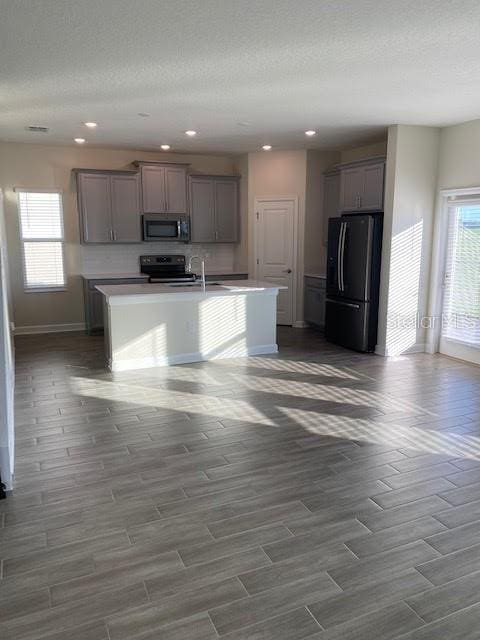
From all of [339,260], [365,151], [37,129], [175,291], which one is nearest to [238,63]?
[175,291]

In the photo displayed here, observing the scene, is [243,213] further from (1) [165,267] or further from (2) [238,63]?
(2) [238,63]

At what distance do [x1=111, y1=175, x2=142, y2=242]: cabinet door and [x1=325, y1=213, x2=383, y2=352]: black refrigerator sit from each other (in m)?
3.07

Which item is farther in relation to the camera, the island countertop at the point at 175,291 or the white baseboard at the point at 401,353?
the white baseboard at the point at 401,353

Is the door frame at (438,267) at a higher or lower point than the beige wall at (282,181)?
lower

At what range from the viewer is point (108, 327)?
18.5 feet

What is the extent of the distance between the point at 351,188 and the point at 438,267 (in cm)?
163

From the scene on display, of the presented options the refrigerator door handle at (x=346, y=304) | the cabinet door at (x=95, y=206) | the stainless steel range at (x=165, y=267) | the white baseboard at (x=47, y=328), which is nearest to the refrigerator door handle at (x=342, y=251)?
the refrigerator door handle at (x=346, y=304)

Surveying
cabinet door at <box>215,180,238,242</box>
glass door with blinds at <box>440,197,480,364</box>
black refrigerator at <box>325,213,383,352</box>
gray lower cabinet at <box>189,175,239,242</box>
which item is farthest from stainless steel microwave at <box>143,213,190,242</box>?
glass door with blinds at <box>440,197,480,364</box>

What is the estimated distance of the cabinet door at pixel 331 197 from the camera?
24.9 feet

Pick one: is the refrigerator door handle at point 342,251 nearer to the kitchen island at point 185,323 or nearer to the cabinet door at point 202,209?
the kitchen island at point 185,323

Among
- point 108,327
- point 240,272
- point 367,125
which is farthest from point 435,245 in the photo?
point 108,327

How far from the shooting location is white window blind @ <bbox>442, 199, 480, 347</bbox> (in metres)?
5.79

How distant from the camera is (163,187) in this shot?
7777 mm

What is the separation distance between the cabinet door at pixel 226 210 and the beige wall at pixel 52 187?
91cm
